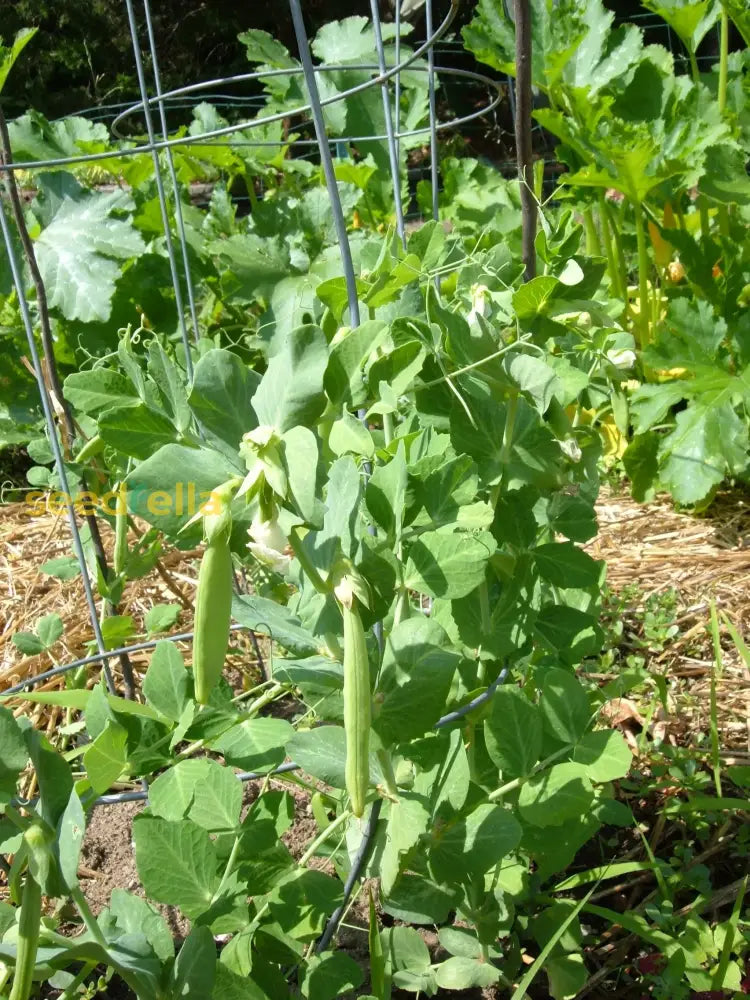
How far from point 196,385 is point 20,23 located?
847 cm

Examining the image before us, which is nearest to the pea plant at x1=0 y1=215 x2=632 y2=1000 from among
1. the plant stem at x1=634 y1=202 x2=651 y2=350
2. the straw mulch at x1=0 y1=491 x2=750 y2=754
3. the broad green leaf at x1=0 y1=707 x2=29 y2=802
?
the broad green leaf at x1=0 y1=707 x2=29 y2=802

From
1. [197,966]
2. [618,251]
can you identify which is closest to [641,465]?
[618,251]

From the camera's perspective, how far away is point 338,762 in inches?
26.8

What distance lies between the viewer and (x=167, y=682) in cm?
74

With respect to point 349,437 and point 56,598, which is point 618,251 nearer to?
point 56,598

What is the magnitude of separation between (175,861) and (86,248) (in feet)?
4.29

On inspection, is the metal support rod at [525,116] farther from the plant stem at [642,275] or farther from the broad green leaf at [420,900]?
the plant stem at [642,275]

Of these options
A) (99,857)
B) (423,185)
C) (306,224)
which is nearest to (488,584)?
(99,857)

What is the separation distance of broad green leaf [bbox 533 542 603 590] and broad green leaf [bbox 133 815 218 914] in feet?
1.13

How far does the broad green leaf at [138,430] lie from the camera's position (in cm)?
67

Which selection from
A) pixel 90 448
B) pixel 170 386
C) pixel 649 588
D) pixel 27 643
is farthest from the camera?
pixel 649 588

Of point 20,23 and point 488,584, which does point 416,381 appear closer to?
point 488,584

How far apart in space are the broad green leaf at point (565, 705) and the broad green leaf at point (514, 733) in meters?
0.03

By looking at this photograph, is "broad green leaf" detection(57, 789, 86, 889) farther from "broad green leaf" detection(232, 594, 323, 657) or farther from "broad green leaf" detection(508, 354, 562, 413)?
"broad green leaf" detection(508, 354, 562, 413)
